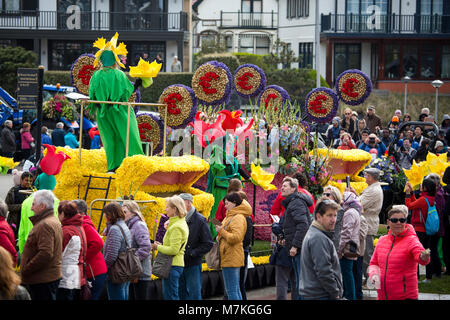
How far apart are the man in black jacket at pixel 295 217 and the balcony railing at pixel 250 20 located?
3938 centimetres

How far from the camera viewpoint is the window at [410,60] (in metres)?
38.2

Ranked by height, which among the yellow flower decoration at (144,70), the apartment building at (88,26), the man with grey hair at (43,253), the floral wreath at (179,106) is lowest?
the man with grey hair at (43,253)

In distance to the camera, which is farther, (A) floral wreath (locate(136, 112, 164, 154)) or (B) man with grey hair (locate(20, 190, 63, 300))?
(A) floral wreath (locate(136, 112, 164, 154))

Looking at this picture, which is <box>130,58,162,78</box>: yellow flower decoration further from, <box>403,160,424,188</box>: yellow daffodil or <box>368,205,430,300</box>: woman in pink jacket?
<box>368,205,430,300</box>: woman in pink jacket

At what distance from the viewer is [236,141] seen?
12.2 m

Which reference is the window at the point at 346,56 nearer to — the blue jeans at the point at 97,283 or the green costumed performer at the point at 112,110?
the green costumed performer at the point at 112,110

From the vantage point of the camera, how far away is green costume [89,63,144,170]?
11.2 m

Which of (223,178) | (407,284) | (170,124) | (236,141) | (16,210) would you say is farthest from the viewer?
(170,124)

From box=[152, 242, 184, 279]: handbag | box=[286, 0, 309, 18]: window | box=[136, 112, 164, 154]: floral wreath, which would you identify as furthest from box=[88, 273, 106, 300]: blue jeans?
box=[286, 0, 309, 18]: window

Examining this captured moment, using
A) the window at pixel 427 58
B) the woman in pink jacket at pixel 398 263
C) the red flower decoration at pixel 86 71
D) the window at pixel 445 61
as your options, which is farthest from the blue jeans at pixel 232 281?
the window at pixel 445 61

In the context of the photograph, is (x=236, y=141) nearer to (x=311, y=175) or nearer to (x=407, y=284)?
(x=311, y=175)

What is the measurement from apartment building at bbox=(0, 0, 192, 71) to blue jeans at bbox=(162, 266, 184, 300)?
1080 inches
